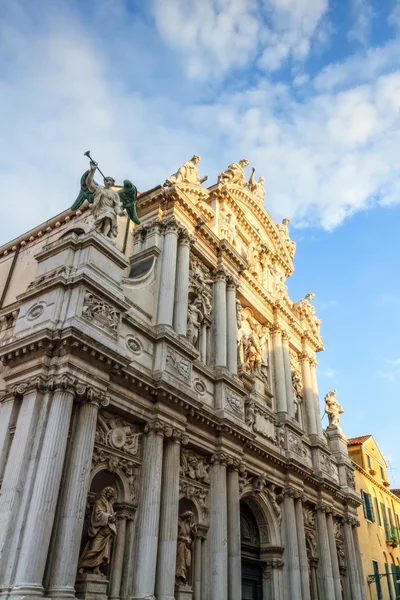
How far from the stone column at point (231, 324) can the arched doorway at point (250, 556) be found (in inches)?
155

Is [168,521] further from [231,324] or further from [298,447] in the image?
[298,447]

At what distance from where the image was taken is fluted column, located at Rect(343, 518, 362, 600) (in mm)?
18922

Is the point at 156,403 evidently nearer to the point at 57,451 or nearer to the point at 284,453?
the point at 57,451

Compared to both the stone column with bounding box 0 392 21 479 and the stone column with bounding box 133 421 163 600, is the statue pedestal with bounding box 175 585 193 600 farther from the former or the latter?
the stone column with bounding box 0 392 21 479

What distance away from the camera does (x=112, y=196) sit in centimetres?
1320

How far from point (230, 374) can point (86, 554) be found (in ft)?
22.0

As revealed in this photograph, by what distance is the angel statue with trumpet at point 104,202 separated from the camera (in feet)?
41.3

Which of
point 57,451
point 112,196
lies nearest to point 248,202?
point 112,196

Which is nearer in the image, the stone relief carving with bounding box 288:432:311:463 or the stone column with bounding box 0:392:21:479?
the stone column with bounding box 0:392:21:479

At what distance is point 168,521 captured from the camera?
11.2 metres

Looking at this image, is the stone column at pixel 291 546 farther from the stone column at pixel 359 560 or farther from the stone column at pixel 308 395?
the stone column at pixel 359 560

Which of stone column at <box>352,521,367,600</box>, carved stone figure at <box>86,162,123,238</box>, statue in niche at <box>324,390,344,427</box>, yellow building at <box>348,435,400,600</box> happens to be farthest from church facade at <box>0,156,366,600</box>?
yellow building at <box>348,435,400,600</box>

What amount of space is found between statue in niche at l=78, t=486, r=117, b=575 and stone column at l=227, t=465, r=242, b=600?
3.77m

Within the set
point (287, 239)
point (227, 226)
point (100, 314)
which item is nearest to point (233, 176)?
point (227, 226)
